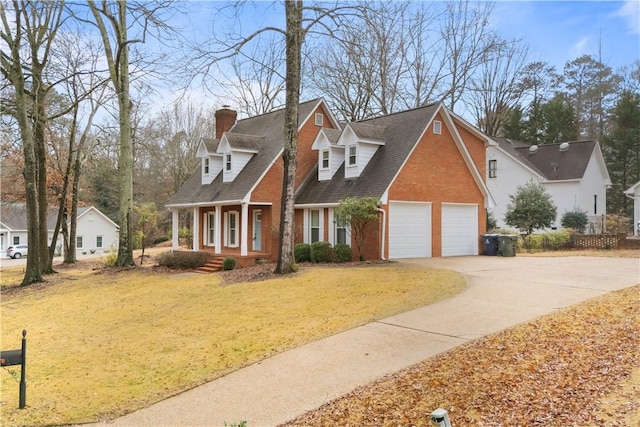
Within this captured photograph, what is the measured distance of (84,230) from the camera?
53.8 m

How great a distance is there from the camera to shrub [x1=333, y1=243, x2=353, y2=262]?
62.3 ft

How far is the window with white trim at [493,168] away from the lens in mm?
36688

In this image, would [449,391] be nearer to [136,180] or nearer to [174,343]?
[174,343]

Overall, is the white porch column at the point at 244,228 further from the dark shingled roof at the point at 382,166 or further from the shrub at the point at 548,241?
the shrub at the point at 548,241

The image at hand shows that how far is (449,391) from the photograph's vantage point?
5.62 meters

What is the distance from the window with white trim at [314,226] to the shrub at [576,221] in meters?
19.1

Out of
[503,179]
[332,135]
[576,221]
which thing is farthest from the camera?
[503,179]

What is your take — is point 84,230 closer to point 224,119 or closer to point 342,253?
point 224,119

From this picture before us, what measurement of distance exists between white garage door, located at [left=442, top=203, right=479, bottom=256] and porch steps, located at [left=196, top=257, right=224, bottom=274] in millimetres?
9751

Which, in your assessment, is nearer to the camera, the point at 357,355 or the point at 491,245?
the point at 357,355

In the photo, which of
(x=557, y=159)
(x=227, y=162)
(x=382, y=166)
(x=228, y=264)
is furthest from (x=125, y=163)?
(x=557, y=159)

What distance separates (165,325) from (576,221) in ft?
94.8

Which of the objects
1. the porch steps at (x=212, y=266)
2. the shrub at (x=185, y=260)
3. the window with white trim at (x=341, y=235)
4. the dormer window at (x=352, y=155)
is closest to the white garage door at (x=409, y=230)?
the window with white trim at (x=341, y=235)

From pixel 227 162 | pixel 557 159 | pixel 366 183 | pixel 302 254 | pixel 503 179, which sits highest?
pixel 557 159
